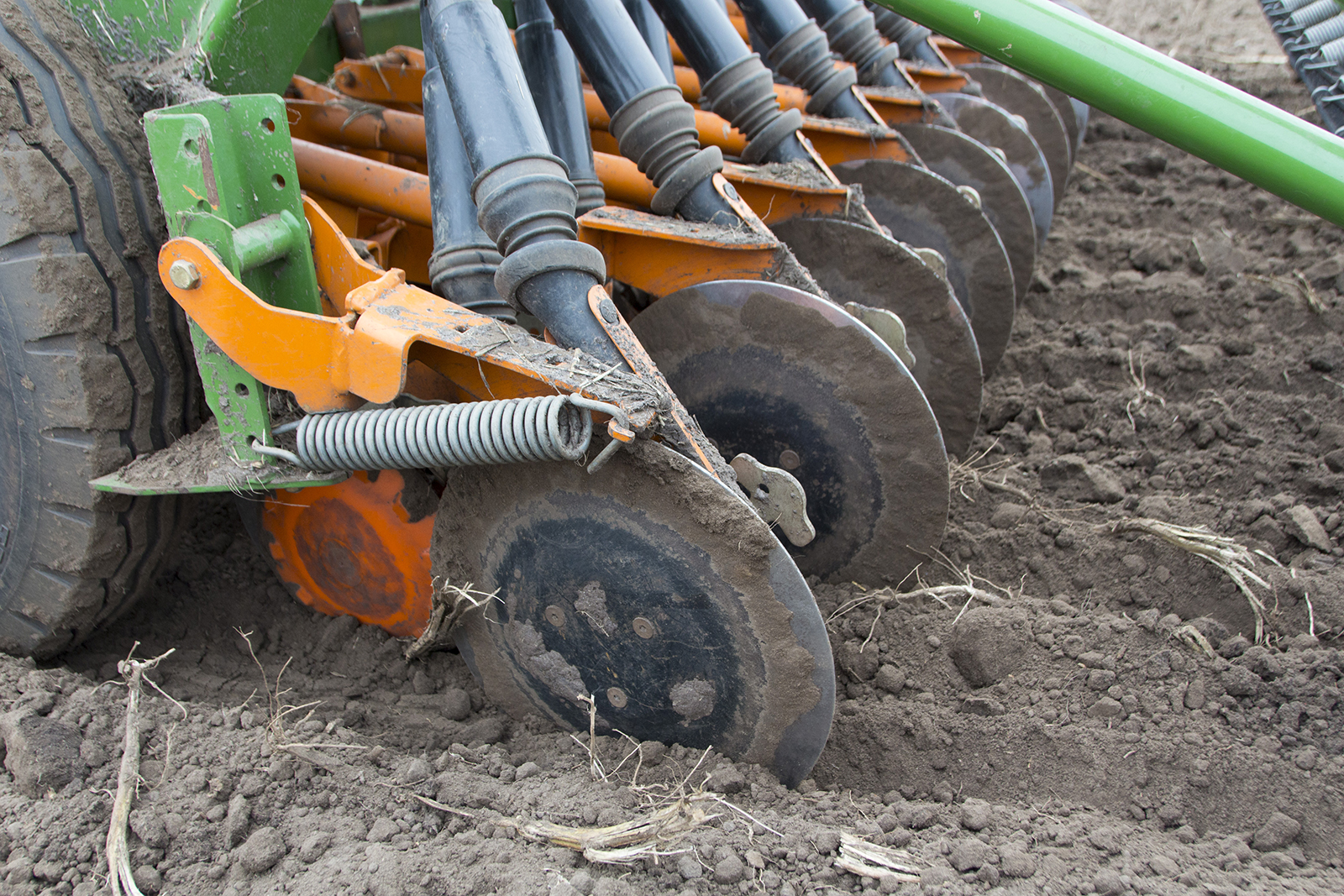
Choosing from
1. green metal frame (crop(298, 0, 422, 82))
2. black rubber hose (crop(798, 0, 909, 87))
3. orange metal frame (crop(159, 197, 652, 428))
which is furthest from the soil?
green metal frame (crop(298, 0, 422, 82))

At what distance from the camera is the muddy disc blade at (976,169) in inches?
151

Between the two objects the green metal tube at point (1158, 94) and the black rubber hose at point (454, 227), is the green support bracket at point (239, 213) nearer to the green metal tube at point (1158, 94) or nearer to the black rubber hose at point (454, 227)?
the black rubber hose at point (454, 227)

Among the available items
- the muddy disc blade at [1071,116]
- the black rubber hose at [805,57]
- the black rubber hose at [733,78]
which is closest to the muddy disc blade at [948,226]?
the black rubber hose at [805,57]

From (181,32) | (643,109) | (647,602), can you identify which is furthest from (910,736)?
(181,32)

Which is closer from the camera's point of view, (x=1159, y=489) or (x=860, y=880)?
(x=860, y=880)

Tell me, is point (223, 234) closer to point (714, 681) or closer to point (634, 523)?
point (634, 523)

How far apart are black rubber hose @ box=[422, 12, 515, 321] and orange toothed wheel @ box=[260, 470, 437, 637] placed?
447 mm

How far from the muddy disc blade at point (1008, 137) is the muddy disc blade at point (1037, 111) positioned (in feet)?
2.59

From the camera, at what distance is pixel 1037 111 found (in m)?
5.08

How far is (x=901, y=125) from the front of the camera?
3.93 metres

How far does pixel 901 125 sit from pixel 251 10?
2.70 metres

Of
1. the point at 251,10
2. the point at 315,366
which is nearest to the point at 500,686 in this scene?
the point at 315,366

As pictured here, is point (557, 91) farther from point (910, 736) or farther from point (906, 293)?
point (910, 736)

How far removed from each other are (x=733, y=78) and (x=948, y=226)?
1.07 metres
